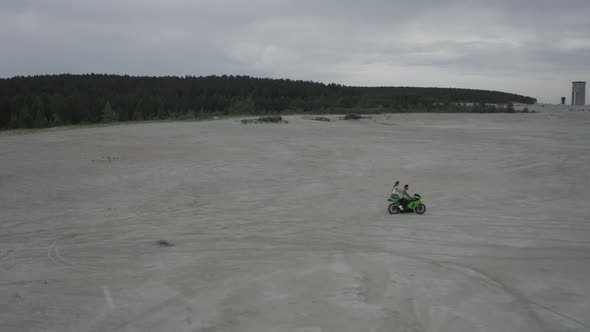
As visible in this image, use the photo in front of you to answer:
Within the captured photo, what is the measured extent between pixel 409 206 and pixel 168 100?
62.5 metres

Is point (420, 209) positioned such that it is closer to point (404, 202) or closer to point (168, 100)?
point (404, 202)

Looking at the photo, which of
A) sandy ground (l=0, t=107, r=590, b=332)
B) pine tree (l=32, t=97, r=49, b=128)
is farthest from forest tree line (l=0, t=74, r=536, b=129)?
sandy ground (l=0, t=107, r=590, b=332)

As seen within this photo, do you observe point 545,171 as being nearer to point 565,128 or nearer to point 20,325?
point 20,325

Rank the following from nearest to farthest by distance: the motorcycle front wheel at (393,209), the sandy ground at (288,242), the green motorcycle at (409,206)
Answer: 1. the sandy ground at (288,242)
2. the green motorcycle at (409,206)
3. the motorcycle front wheel at (393,209)

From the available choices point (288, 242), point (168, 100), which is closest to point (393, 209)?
point (288, 242)

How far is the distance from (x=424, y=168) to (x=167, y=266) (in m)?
11.2

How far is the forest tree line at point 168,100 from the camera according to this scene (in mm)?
50500

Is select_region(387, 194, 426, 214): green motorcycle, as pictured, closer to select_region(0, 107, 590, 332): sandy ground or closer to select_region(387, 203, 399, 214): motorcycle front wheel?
select_region(387, 203, 399, 214): motorcycle front wheel

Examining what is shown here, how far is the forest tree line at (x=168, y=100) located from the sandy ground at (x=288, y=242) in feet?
78.0

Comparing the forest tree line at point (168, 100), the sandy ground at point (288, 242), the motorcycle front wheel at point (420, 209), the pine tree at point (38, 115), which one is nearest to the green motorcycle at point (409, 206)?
the motorcycle front wheel at point (420, 209)

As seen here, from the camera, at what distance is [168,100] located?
69.2 m

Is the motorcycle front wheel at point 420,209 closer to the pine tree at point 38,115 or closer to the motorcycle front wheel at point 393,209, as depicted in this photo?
the motorcycle front wheel at point 393,209

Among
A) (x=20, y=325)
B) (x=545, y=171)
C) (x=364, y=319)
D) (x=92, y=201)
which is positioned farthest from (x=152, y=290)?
(x=545, y=171)

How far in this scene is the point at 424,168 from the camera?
16.8m
